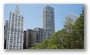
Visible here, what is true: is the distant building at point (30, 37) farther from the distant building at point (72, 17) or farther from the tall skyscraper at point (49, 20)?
the distant building at point (72, 17)

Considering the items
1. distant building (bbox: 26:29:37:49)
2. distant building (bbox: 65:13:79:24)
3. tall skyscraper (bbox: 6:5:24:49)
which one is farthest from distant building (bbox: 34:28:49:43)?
distant building (bbox: 65:13:79:24)

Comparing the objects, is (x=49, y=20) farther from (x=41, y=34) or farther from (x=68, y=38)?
(x=68, y=38)

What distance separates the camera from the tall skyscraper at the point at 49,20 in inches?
60.2

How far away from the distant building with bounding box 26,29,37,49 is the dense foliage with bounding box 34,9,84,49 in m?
0.07

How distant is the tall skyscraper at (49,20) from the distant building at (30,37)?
165mm

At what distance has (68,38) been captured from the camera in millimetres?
1531

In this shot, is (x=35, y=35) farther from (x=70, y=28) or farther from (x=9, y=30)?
(x=70, y=28)

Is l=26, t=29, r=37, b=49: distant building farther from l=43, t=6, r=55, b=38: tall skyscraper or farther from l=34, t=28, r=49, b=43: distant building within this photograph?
l=43, t=6, r=55, b=38: tall skyscraper

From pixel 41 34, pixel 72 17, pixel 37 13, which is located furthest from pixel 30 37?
pixel 72 17

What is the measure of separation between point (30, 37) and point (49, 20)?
329 millimetres

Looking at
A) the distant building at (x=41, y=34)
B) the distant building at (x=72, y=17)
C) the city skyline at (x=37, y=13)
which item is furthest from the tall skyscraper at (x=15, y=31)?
the distant building at (x=72, y=17)

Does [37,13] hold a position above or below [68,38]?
above

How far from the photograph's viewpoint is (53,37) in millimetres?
1526

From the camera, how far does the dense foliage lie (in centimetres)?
152
